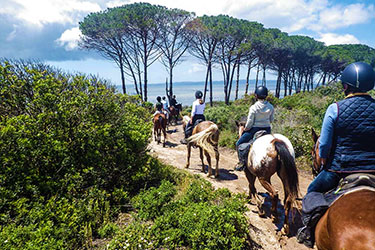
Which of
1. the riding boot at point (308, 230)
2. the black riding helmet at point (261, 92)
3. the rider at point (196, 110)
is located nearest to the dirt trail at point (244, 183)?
the riding boot at point (308, 230)

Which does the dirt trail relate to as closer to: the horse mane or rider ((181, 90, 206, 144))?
the horse mane

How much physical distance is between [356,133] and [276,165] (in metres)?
1.89

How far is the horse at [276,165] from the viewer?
387cm

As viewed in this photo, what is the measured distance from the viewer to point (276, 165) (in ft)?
13.4

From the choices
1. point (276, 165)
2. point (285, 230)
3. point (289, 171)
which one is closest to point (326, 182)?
point (289, 171)

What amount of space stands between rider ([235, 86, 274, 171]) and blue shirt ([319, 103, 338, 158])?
2372 millimetres

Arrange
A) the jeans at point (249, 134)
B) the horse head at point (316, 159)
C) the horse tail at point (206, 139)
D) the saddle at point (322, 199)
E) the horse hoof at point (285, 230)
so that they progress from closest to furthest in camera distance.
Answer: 1. the saddle at point (322, 199)
2. the horse head at point (316, 159)
3. the horse hoof at point (285, 230)
4. the jeans at point (249, 134)
5. the horse tail at point (206, 139)

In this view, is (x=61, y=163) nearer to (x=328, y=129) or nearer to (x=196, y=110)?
(x=328, y=129)

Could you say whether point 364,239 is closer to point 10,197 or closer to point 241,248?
point 241,248

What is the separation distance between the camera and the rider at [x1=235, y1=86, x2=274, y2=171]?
16.0ft

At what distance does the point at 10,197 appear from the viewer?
3174 millimetres

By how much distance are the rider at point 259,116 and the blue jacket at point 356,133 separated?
248 cm

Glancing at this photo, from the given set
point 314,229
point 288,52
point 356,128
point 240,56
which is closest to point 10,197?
point 314,229

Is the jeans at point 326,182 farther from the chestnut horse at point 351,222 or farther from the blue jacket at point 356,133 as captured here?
the chestnut horse at point 351,222
